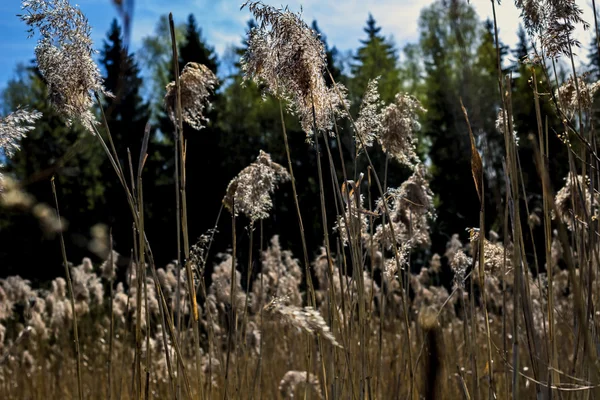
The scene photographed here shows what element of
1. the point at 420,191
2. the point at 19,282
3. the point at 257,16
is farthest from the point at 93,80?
the point at 19,282

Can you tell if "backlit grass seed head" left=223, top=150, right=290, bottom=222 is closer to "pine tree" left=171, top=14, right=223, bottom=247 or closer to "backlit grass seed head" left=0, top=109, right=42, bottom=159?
"backlit grass seed head" left=0, top=109, right=42, bottom=159

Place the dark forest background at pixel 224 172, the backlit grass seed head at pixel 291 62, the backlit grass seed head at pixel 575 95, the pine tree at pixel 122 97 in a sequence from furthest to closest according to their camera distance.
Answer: the dark forest background at pixel 224 172
the backlit grass seed head at pixel 575 95
the backlit grass seed head at pixel 291 62
the pine tree at pixel 122 97

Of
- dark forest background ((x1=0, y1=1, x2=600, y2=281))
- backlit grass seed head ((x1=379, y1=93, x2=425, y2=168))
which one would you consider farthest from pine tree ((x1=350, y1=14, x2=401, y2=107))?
backlit grass seed head ((x1=379, y1=93, x2=425, y2=168))

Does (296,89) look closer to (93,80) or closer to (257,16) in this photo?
(257,16)

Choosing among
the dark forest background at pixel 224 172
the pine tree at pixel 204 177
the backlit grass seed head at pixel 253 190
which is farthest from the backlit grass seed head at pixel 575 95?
the pine tree at pixel 204 177

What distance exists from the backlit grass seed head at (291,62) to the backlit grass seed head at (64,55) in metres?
0.36

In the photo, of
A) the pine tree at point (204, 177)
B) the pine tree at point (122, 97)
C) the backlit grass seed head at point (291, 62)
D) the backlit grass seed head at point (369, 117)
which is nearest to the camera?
the pine tree at point (122, 97)

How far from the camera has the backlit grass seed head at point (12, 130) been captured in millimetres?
1267

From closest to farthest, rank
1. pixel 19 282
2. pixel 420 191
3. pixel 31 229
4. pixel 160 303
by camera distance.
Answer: pixel 160 303
pixel 420 191
pixel 19 282
pixel 31 229

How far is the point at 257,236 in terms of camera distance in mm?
15180

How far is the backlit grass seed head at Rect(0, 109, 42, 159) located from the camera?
4.16 feet

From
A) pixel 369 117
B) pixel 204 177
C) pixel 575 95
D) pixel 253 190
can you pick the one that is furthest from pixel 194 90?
pixel 204 177

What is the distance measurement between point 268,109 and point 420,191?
68.1 ft

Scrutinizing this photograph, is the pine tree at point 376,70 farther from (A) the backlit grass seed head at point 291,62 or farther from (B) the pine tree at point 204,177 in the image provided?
(A) the backlit grass seed head at point 291,62
